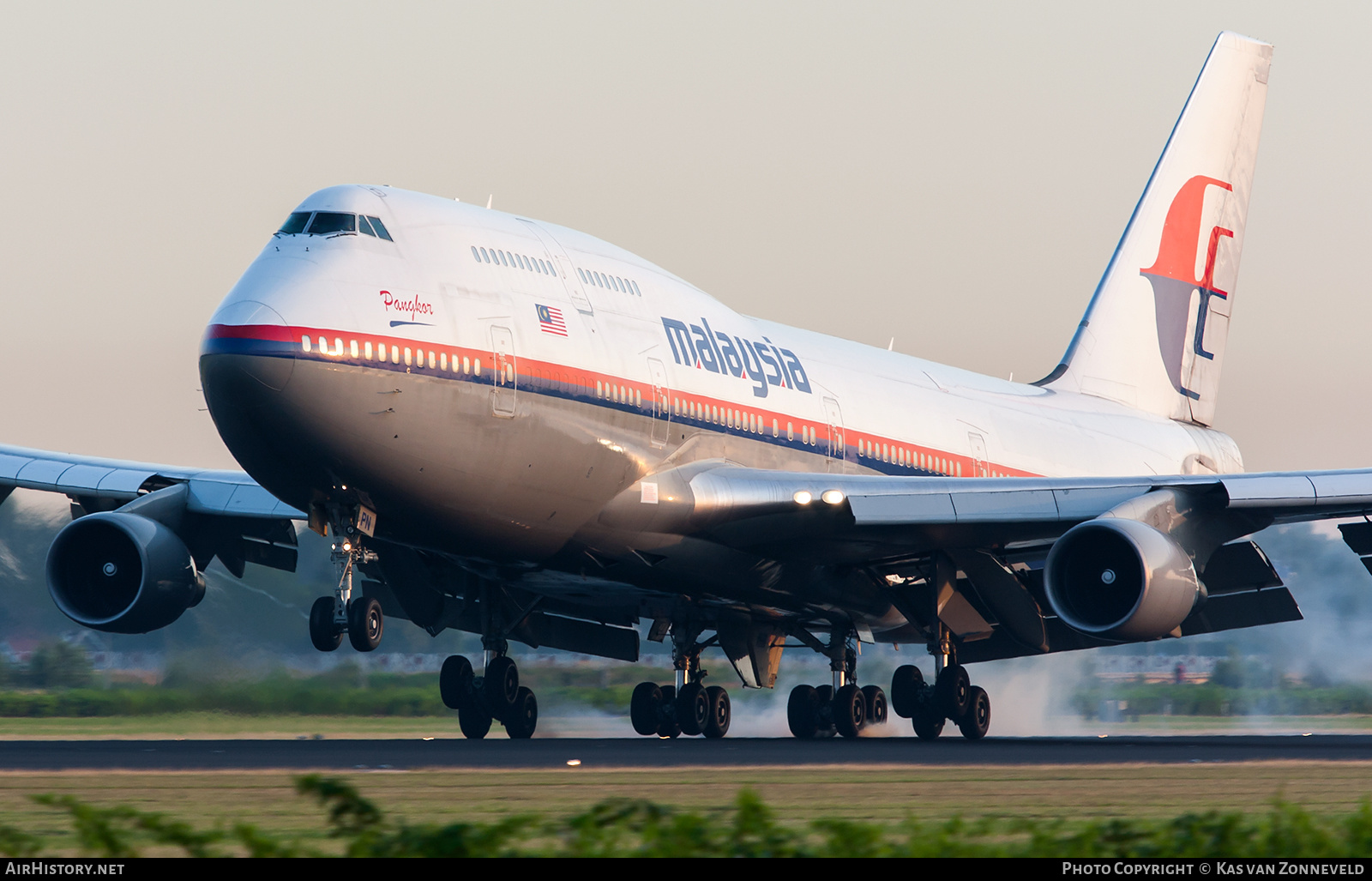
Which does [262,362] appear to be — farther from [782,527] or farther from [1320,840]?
[1320,840]

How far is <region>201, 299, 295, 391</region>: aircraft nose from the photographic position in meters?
Answer: 16.8

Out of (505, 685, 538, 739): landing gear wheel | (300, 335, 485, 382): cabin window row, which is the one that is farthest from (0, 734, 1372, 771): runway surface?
(300, 335, 485, 382): cabin window row

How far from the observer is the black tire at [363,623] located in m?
17.8

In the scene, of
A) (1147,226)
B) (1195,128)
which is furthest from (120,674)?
(1195,128)

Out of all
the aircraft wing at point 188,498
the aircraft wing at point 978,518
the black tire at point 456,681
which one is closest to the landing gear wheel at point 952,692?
the aircraft wing at point 978,518

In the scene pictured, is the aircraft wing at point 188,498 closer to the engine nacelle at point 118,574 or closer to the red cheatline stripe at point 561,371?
the engine nacelle at point 118,574

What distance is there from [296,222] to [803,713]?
11682 mm

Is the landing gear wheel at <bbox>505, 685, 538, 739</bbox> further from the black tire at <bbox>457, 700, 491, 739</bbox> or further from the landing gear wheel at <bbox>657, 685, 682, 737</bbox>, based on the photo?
the landing gear wheel at <bbox>657, 685, 682, 737</bbox>

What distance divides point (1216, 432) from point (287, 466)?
73.3 feet

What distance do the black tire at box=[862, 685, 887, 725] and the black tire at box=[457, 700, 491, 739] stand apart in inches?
232

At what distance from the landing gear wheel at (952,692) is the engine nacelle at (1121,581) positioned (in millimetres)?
3591

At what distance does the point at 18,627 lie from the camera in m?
28.2

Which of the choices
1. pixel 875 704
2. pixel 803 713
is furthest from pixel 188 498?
pixel 875 704

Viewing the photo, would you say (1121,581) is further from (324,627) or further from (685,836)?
(685,836)
